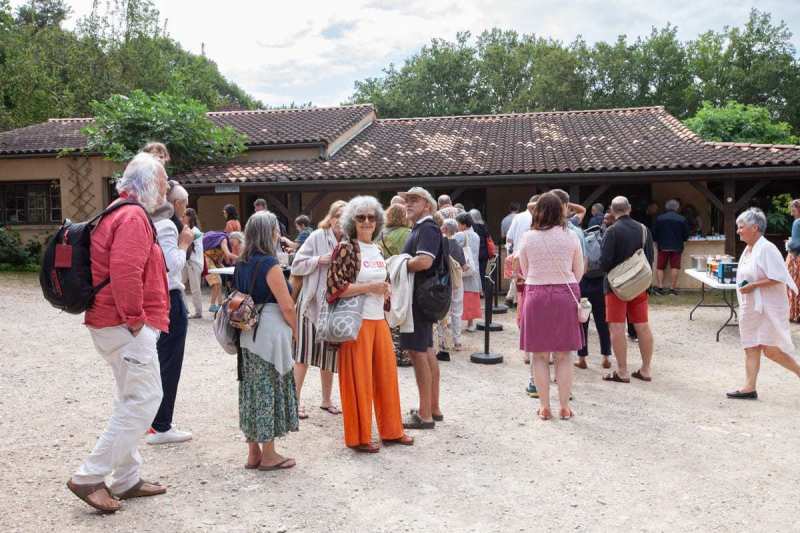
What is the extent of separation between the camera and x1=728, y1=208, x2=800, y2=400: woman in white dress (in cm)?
619

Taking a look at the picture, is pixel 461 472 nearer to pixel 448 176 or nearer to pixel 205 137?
pixel 448 176

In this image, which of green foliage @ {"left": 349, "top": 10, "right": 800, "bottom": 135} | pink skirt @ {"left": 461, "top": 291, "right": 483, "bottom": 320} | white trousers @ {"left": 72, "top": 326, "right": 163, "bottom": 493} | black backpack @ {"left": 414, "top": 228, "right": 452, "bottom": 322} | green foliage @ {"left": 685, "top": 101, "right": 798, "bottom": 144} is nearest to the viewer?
white trousers @ {"left": 72, "top": 326, "right": 163, "bottom": 493}

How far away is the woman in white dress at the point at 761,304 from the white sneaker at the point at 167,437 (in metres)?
4.63

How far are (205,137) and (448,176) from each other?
21.5ft

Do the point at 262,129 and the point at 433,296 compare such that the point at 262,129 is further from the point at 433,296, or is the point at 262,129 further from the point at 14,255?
the point at 433,296

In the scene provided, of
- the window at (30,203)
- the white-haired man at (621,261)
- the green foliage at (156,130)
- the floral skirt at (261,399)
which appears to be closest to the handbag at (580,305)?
the white-haired man at (621,261)

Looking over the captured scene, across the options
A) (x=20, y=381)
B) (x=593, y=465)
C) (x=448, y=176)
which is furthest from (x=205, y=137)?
(x=593, y=465)

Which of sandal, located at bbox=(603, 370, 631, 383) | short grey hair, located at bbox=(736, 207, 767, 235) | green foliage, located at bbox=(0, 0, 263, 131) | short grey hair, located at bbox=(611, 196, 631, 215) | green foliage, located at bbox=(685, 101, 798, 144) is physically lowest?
sandal, located at bbox=(603, 370, 631, 383)

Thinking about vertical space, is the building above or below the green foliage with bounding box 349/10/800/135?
below

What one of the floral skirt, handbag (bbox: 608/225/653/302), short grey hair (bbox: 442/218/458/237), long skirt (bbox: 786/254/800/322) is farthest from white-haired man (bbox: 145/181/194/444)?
long skirt (bbox: 786/254/800/322)

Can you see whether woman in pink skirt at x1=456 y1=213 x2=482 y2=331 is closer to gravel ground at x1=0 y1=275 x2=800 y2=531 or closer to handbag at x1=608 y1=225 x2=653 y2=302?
gravel ground at x1=0 y1=275 x2=800 y2=531

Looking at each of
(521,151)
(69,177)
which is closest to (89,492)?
(521,151)

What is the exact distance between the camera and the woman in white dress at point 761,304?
6.19m

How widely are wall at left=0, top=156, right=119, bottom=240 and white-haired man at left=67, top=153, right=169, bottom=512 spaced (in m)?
17.4
